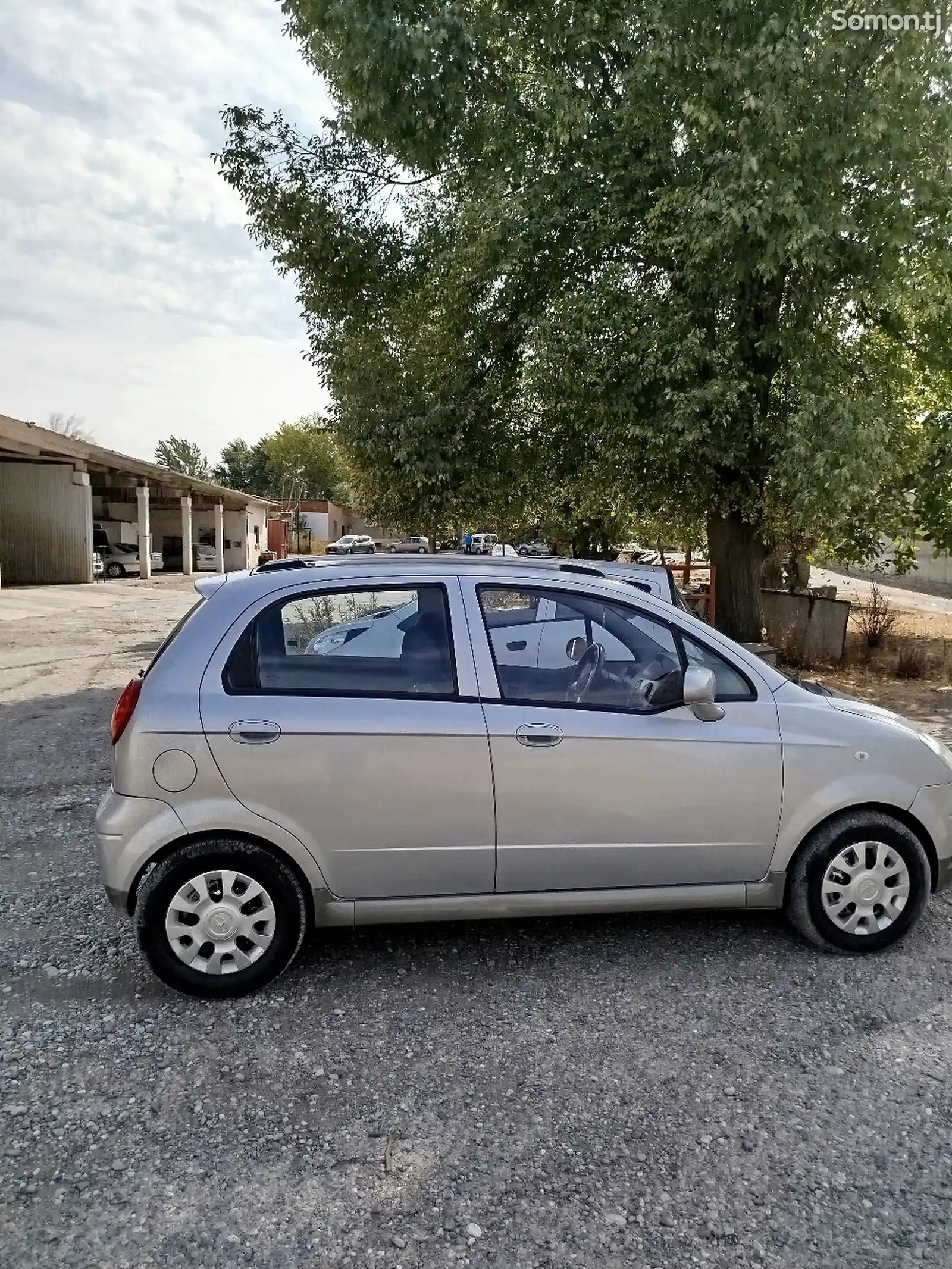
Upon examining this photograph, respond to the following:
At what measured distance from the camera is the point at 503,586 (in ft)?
12.1

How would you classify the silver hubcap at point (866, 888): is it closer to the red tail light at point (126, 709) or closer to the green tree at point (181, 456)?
the red tail light at point (126, 709)

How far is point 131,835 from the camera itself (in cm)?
330

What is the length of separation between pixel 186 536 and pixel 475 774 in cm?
3586

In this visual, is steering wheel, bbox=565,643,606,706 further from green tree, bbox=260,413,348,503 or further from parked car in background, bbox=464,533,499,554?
green tree, bbox=260,413,348,503

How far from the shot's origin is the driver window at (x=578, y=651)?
363 cm

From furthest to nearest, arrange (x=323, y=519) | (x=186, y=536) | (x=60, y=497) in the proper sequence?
(x=323, y=519) < (x=186, y=536) < (x=60, y=497)

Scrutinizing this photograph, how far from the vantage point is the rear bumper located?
3.30 m

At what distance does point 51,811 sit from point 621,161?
874cm

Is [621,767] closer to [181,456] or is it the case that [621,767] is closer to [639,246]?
[639,246]

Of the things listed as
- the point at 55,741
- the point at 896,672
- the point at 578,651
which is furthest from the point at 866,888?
the point at 896,672

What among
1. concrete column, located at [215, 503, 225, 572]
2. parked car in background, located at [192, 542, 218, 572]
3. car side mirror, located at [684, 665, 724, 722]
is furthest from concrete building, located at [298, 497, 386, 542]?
car side mirror, located at [684, 665, 724, 722]

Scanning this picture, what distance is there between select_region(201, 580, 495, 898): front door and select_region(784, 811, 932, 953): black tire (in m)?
1.37

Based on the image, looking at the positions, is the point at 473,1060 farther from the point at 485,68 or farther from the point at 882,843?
the point at 485,68

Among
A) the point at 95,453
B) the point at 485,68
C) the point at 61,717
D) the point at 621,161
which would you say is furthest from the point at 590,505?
the point at 95,453
